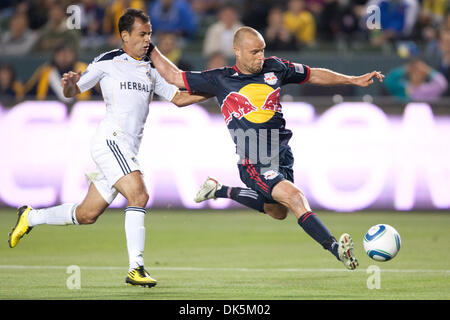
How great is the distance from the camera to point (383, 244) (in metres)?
8.06

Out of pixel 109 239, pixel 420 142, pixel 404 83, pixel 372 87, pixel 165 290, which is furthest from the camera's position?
pixel 372 87

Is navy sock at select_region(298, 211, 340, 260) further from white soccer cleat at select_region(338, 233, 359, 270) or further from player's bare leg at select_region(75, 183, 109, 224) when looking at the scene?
player's bare leg at select_region(75, 183, 109, 224)

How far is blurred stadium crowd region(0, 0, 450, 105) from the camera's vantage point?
16125 millimetres

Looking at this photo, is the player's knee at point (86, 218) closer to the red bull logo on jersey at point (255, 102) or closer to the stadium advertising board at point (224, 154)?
the red bull logo on jersey at point (255, 102)

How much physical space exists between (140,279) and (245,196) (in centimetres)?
215

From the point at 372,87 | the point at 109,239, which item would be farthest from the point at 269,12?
the point at 109,239

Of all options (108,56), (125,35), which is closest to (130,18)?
(125,35)

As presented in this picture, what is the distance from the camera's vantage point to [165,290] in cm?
781

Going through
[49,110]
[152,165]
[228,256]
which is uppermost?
[49,110]

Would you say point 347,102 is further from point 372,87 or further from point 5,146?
point 5,146

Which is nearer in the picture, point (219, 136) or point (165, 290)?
point (165, 290)

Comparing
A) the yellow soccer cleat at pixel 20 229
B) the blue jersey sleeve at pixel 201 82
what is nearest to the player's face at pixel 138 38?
the blue jersey sleeve at pixel 201 82

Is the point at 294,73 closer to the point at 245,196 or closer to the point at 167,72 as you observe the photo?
the point at 167,72

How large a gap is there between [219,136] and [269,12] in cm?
485
